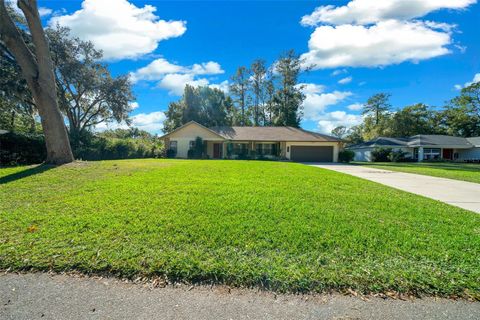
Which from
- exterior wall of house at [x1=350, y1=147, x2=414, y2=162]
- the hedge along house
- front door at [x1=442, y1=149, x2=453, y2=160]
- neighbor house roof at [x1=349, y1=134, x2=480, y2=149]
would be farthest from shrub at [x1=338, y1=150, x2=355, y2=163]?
front door at [x1=442, y1=149, x2=453, y2=160]

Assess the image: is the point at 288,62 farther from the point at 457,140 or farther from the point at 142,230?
the point at 142,230

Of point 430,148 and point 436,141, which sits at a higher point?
point 436,141

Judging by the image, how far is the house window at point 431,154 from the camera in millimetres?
32781

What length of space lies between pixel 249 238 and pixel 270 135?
84.4ft

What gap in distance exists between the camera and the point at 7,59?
18812 mm

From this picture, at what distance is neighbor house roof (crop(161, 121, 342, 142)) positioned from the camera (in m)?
27.0

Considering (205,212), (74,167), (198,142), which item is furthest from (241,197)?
(198,142)

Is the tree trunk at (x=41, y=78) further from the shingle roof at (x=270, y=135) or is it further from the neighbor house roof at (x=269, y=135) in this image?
the shingle roof at (x=270, y=135)

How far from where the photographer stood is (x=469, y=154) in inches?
1378

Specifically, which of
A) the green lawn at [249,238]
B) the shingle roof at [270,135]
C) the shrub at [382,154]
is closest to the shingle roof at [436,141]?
the shrub at [382,154]

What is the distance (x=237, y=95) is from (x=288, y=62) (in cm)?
1046

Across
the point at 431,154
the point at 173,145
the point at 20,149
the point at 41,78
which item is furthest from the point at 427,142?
the point at 20,149

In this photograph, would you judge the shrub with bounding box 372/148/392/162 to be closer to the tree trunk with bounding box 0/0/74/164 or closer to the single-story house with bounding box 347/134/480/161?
the single-story house with bounding box 347/134/480/161

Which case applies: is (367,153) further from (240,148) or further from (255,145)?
(240,148)
